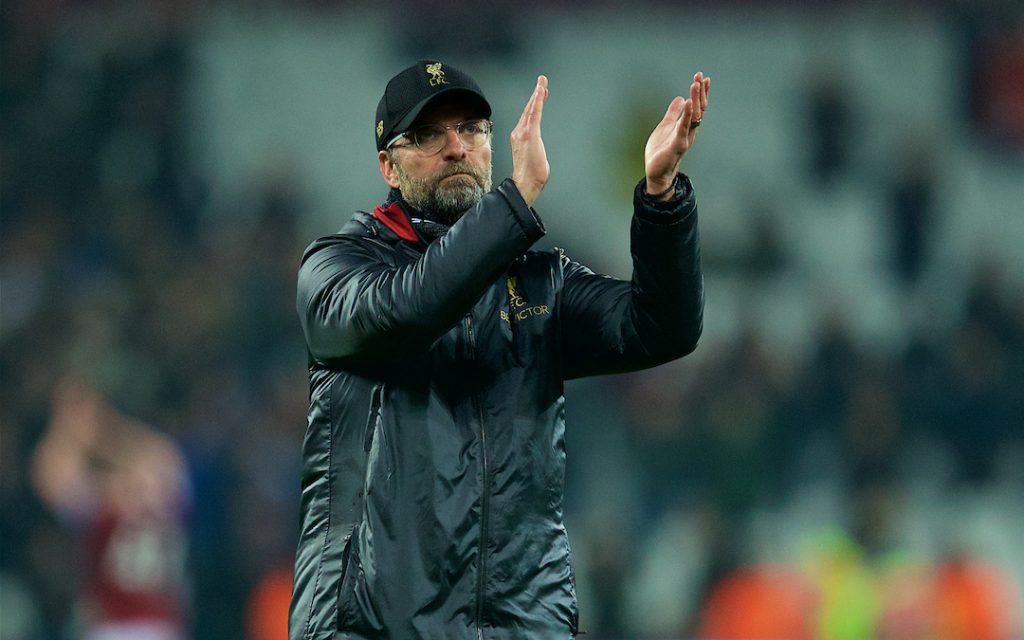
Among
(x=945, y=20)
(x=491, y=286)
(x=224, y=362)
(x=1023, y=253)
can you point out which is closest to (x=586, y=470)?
(x=224, y=362)

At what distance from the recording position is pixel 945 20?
9.49 metres

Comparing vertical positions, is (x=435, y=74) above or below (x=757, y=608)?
above

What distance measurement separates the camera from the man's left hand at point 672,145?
232 cm

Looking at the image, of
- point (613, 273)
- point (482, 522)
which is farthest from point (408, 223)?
point (613, 273)

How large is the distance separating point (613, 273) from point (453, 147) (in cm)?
647

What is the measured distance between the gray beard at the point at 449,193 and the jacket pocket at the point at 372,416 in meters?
0.31

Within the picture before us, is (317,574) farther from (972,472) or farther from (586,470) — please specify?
(972,472)

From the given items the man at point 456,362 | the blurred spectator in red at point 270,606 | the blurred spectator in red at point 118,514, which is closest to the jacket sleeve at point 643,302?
the man at point 456,362

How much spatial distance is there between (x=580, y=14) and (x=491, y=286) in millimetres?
7488

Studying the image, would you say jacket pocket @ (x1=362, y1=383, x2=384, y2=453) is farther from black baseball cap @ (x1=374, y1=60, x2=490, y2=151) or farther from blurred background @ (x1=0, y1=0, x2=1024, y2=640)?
blurred background @ (x1=0, y1=0, x2=1024, y2=640)

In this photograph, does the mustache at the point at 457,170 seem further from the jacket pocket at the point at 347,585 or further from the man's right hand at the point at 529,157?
the jacket pocket at the point at 347,585

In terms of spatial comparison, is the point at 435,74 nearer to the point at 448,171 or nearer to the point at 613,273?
the point at 448,171

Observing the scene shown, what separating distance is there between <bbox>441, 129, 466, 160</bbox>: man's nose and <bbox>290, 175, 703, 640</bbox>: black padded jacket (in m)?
0.12

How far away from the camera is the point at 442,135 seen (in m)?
2.45
